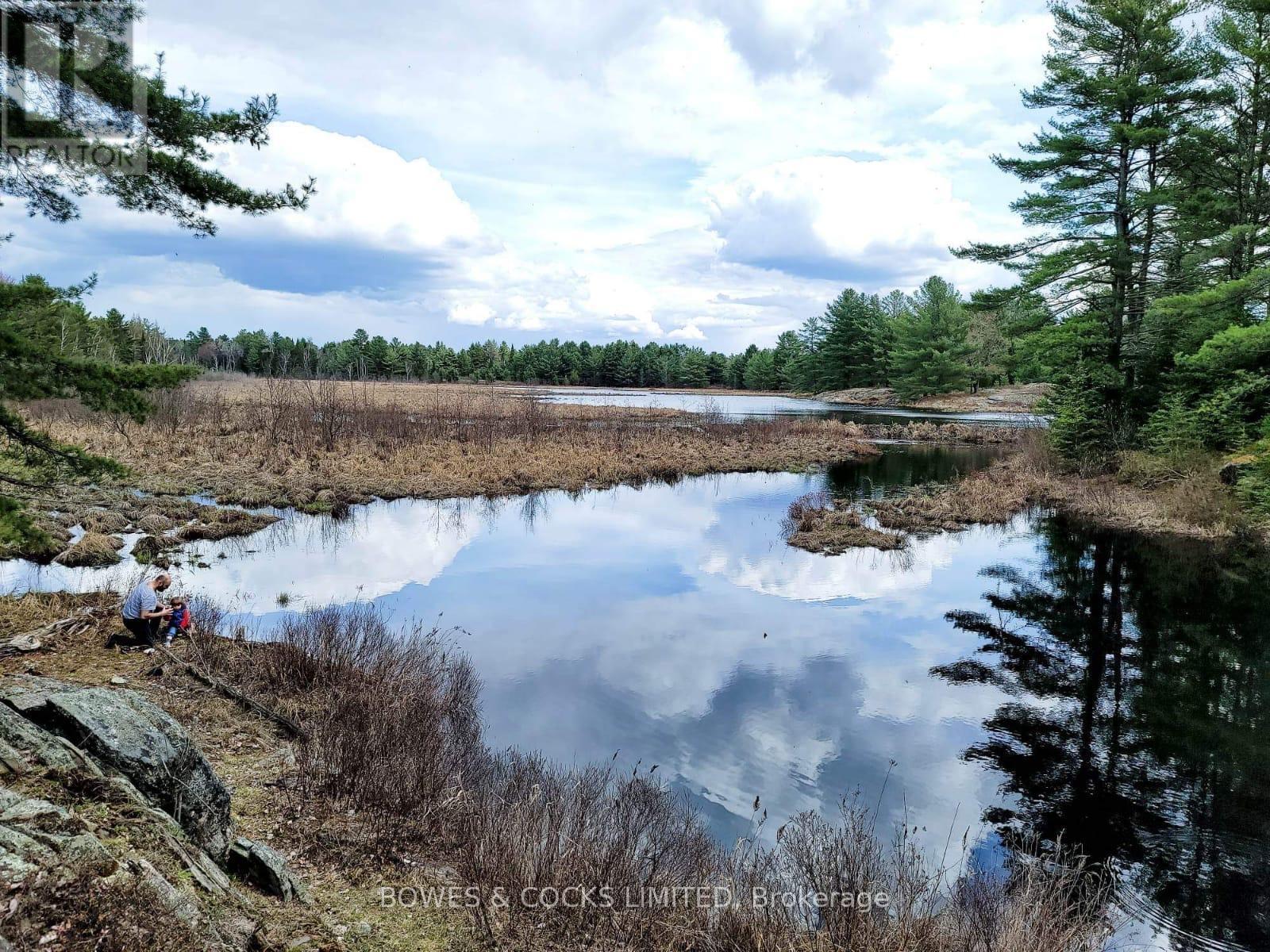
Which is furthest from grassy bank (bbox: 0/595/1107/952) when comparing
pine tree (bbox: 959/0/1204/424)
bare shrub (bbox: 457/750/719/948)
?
pine tree (bbox: 959/0/1204/424)

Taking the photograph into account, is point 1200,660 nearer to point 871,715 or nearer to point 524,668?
point 871,715

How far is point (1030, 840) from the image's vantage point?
283 inches

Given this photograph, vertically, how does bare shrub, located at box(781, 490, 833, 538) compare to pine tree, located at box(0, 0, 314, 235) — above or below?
below

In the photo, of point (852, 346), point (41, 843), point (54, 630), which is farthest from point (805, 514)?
point (852, 346)

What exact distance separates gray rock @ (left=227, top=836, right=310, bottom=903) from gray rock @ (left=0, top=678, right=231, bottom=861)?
11 centimetres

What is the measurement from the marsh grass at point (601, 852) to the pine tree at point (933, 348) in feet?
242

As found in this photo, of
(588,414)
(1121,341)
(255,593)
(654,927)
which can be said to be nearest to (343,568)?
(255,593)

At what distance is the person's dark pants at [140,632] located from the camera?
926 cm

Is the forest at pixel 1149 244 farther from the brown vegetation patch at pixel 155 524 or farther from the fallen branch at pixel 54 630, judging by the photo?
the fallen branch at pixel 54 630

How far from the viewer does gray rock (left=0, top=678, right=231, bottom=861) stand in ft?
15.1

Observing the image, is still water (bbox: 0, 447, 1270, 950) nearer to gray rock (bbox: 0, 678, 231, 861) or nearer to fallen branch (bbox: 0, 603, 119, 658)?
fallen branch (bbox: 0, 603, 119, 658)

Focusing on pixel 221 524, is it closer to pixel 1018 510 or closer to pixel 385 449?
pixel 385 449

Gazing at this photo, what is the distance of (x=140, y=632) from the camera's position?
9320mm

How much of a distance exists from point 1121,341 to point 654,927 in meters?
30.5
